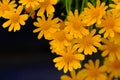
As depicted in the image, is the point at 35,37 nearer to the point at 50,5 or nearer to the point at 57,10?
the point at 57,10

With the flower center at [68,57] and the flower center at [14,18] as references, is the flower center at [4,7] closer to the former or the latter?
the flower center at [14,18]

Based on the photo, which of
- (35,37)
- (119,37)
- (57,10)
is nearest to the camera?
(119,37)

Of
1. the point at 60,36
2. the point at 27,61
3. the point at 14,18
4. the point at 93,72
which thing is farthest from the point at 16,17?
the point at 27,61

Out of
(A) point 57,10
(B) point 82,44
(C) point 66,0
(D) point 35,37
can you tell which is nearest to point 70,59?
(B) point 82,44

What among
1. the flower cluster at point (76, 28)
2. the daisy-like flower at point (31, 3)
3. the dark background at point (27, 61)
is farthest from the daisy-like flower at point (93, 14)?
the dark background at point (27, 61)

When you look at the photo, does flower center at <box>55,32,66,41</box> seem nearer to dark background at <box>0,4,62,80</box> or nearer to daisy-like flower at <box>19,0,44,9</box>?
daisy-like flower at <box>19,0,44,9</box>

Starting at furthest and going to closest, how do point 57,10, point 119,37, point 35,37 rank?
1. point 35,37
2. point 57,10
3. point 119,37

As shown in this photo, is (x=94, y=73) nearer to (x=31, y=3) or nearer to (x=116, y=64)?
(x=116, y=64)
